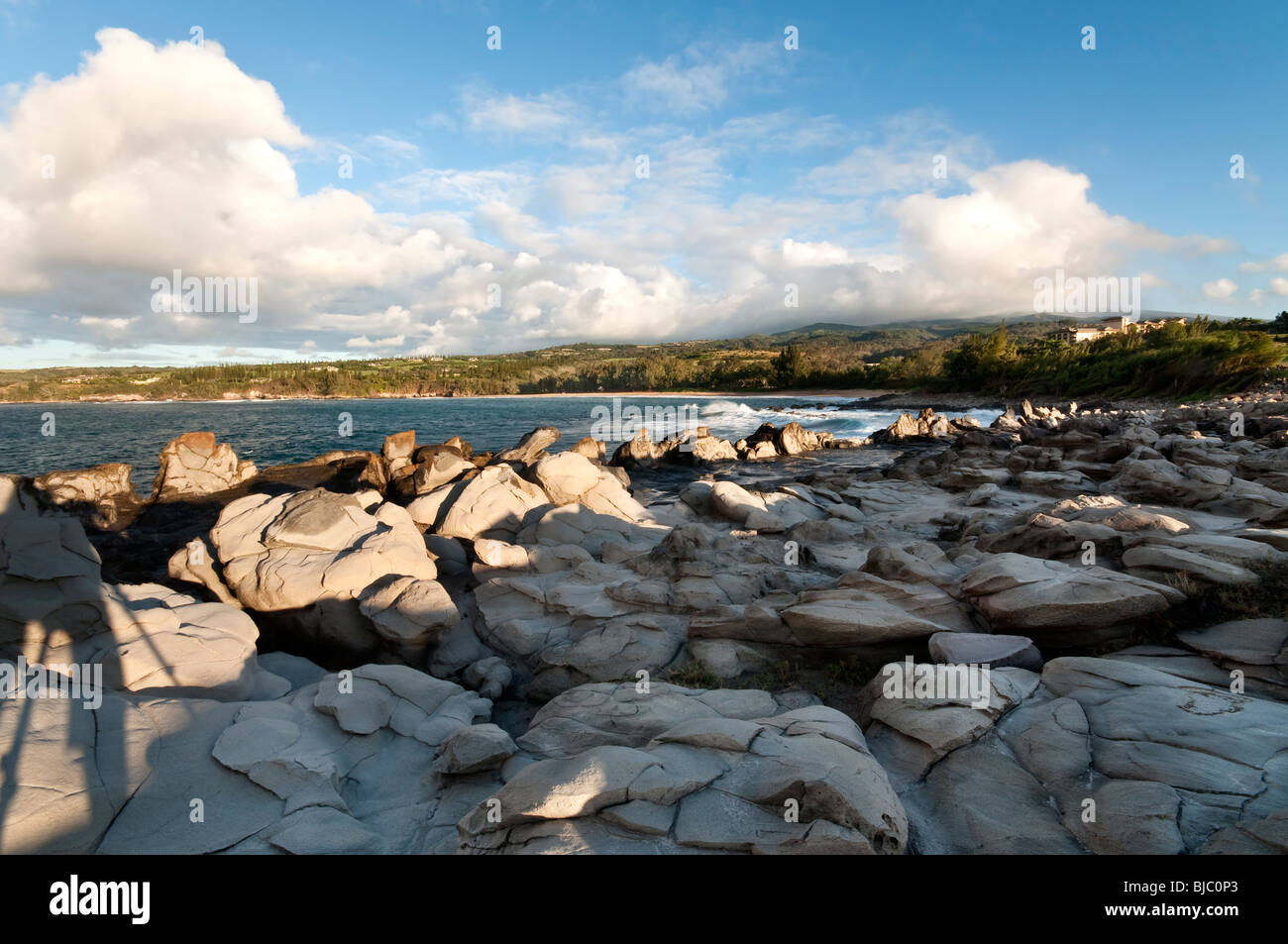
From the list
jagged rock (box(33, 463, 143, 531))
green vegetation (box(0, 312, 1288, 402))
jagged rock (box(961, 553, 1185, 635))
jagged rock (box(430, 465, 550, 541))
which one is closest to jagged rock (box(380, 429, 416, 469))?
jagged rock (box(430, 465, 550, 541))

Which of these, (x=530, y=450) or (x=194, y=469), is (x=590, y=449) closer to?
(x=530, y=450)

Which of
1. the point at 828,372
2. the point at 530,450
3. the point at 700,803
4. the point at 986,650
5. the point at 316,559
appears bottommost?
the point at 700,803

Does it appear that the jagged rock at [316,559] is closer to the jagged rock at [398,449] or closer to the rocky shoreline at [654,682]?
the rocky shoreline at [654,682]

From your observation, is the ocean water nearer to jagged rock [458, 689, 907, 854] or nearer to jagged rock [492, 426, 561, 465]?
jagged rock [492, 426, 561, 465]

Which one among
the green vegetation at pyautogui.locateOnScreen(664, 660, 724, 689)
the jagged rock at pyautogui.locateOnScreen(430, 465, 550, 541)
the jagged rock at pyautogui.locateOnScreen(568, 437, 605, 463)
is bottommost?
the green vegetation at pyautogui.locateOnScreen(664, 660, 724, 689)

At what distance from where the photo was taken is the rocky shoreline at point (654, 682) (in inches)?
173

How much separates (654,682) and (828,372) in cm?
11946

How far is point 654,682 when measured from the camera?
8023mm

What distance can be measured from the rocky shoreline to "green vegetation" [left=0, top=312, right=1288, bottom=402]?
53.2 m

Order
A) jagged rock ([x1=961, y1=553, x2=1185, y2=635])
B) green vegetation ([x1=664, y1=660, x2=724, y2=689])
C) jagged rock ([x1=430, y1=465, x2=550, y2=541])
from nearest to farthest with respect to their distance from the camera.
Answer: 1. jagged rock ([x1=961, y1=553, x2=1185, y2=635])
2. green vegetation ([x1=664, y1=660, x2=724, y2=689])
3. jagged rock ([x1=430, y1=465, x2=550, y2=541])


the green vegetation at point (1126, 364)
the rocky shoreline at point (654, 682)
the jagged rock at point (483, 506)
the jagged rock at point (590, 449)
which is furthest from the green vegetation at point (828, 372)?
the jagged rock at point (483, 506)

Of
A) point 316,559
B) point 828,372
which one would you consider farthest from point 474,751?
point 828,372

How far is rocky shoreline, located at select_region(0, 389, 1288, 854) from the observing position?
440 centimetres
